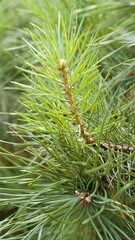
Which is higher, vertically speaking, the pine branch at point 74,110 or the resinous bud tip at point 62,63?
the resinous bud tip at point 62,63

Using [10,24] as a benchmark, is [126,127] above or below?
below

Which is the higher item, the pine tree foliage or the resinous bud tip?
the resinous bud tip

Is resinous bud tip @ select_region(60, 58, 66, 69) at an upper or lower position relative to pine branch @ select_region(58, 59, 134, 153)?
upper

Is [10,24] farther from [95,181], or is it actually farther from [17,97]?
[95,181]

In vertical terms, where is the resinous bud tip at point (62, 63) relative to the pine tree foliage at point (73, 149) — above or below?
above

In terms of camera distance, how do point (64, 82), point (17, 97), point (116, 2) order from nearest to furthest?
point (64, 82) → point (116, 2) → point (17, 97)

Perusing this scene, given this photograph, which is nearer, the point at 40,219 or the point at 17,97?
the point at 40,219

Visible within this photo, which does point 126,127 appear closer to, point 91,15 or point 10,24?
point 91,15

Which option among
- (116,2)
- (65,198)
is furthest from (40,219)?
(116,2)

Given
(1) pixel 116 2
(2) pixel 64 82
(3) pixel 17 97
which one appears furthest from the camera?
(3) pixel 17 97

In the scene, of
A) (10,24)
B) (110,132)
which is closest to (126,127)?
(110,132)
